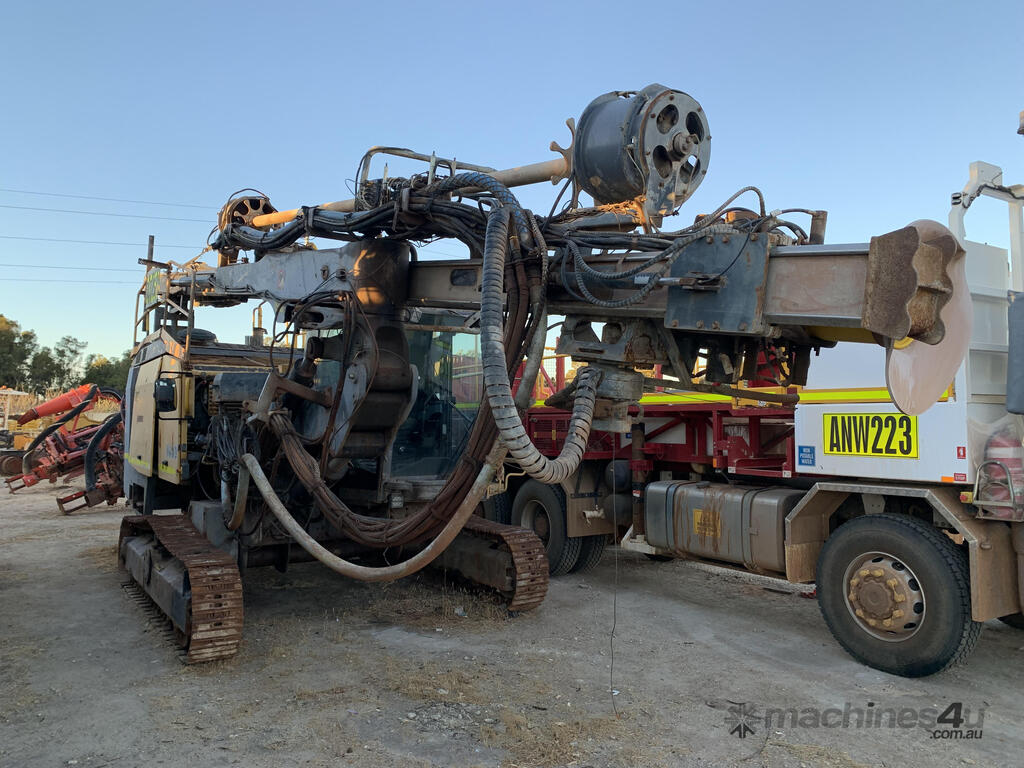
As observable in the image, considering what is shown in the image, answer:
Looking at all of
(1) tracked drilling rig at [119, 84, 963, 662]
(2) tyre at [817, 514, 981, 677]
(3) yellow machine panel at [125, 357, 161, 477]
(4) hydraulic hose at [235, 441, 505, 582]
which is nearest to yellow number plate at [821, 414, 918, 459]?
(2) tyre at [817, 514, 981, 677]

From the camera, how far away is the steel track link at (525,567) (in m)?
6.52

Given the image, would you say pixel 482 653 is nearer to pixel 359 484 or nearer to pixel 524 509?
pixel 359 484

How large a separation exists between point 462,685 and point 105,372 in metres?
48.0

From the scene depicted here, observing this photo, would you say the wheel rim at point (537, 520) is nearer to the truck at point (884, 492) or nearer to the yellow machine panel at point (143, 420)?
the truck at point (884, 492)

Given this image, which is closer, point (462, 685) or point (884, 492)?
point (462, 685)

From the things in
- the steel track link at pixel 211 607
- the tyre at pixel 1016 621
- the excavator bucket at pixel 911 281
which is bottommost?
the tyre at pixel 1016 621

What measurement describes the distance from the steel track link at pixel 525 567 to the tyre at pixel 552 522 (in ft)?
4.86

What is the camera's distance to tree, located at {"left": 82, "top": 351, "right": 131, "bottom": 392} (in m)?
44.4

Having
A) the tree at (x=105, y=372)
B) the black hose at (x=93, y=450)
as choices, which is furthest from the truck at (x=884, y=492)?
the tree at (x=105, y=372)

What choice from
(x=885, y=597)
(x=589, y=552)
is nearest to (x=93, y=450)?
(x=589, y=552)

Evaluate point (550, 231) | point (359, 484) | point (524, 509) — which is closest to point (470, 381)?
point (359, 484)

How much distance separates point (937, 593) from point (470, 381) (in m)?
3.99

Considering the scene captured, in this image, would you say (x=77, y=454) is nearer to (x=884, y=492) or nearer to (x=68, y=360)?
(x=884, y=492)

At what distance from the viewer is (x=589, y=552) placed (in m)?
8.68
